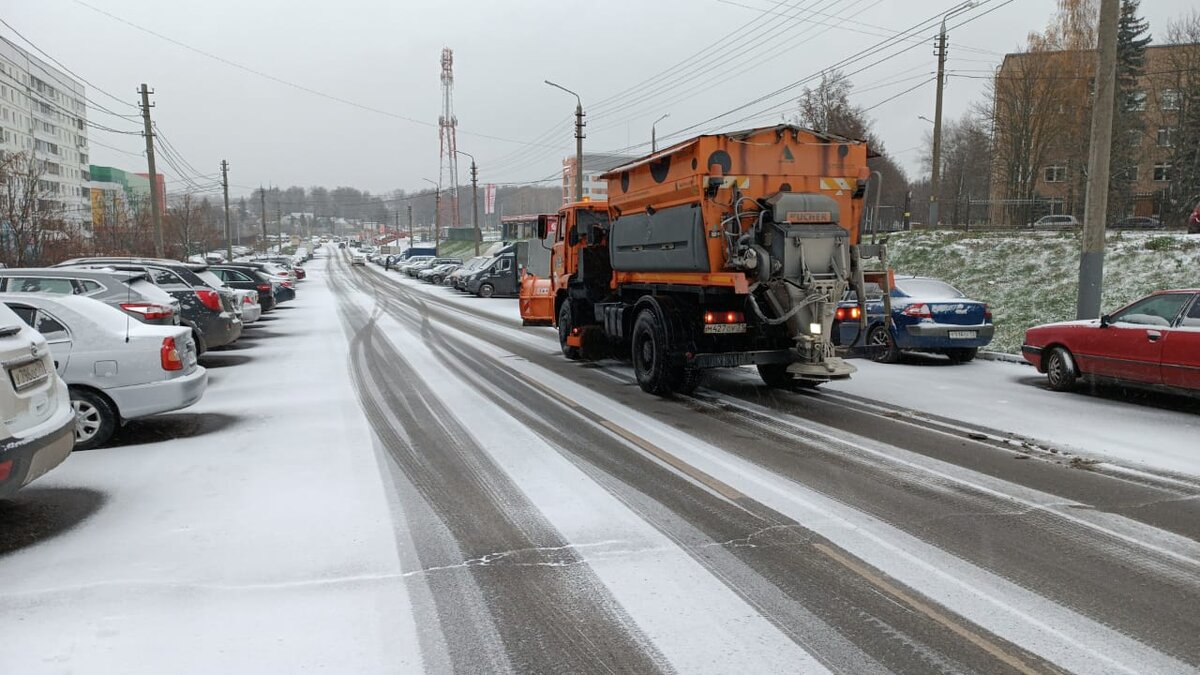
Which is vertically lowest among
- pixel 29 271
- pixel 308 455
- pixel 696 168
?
pixel 308 455

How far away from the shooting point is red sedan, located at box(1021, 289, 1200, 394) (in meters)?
8.49

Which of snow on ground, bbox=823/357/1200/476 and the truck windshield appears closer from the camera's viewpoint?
snow on ground, bbox=823/357/1200/476

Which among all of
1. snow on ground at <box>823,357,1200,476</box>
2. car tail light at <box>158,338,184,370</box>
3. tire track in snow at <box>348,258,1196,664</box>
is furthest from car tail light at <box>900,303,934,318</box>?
car tail light at <box>158,338,184,370</box>

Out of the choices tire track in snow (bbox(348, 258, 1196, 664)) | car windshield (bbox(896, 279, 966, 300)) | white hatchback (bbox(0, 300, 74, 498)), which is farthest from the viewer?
car windshield (bbox(896, 279, 966, 300))

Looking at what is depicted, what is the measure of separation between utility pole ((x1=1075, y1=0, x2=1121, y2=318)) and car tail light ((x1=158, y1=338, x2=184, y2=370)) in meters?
12.1

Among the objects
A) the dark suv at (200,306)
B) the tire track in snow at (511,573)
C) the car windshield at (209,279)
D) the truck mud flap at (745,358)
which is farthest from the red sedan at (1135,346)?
the car windshield at (209,279)

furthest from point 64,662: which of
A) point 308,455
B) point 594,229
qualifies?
point 594,229

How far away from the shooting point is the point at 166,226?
53438 mm

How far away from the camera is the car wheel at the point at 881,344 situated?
30.6ft

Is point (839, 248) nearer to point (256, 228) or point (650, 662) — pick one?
point (650, 662)

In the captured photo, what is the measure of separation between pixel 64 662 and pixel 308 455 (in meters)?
3.73

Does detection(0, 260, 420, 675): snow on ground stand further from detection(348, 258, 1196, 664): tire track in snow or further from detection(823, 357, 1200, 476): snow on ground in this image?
detection(823, 357, 1200, 476): snow on ground

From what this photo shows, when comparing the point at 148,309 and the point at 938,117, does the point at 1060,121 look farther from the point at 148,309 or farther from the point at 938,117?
the point at 148,309

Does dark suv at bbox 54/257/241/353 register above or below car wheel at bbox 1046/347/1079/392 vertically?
above
